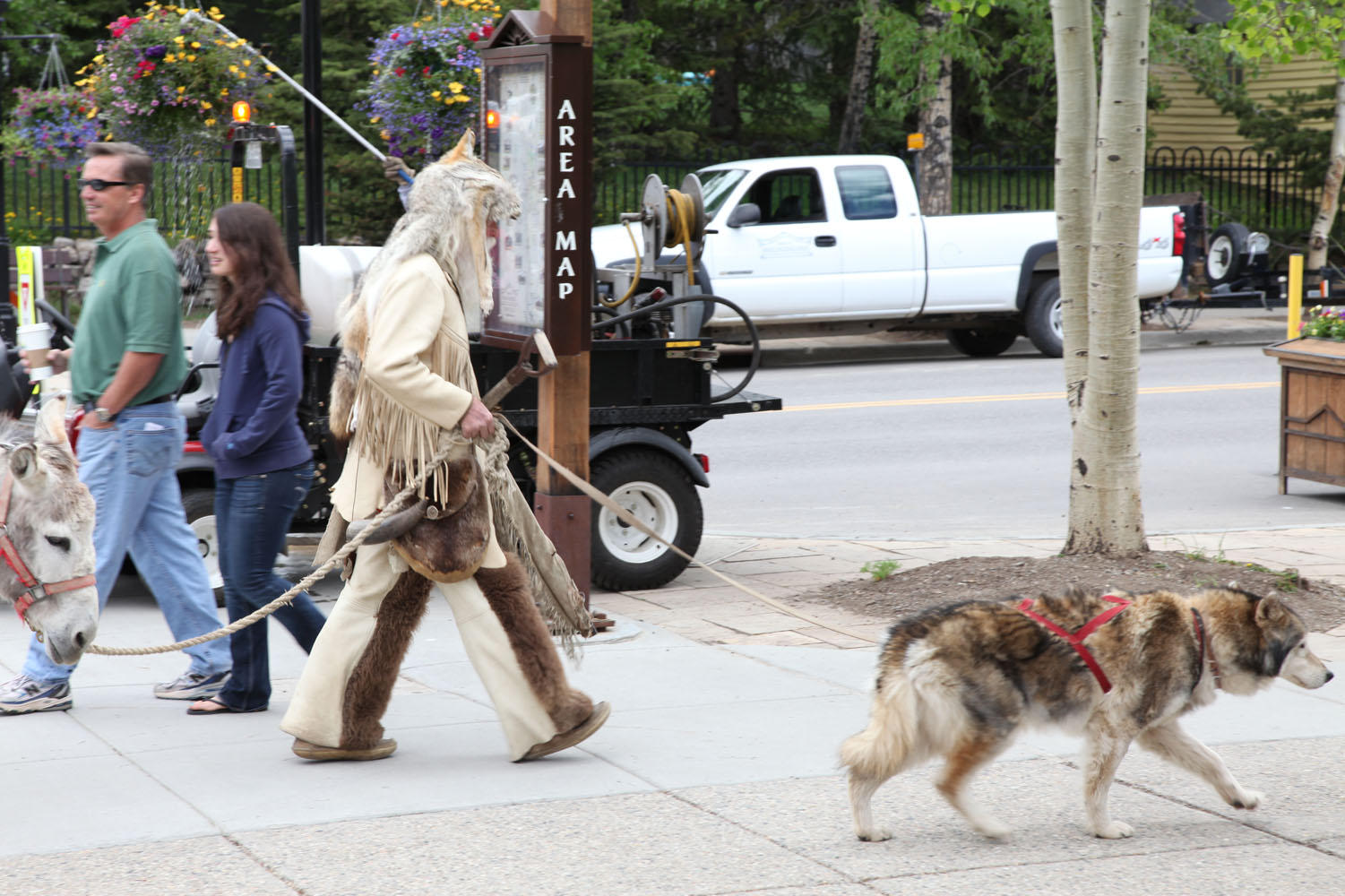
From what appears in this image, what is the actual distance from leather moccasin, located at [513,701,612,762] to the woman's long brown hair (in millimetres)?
1777

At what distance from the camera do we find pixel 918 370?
57.9 ft

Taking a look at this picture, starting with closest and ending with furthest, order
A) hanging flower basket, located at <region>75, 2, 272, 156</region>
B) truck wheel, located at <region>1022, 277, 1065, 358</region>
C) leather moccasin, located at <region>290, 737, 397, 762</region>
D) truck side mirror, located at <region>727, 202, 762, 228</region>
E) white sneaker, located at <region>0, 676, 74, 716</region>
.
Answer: leather moccasin, located at <region>290, 737, 397, 762</region>
white sneaker, located at <region>0, 676, 74, 716</region>
hanging flower basket, located at <region>75, 2, 272, 156</region>
truck side mirror, located at <region>727, 202, 762, 228</region>
truck wheel, located at <region>1022, 277, 1065, 358</region>

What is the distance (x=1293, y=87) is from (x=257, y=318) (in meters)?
28.5

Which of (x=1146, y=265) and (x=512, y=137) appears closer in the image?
(x=512, y=137)

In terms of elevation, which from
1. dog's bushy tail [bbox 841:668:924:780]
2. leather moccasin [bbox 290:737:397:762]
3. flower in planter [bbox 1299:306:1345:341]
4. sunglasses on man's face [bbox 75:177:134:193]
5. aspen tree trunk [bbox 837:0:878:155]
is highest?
aspen tree trunk [bbox 837:0:878:155]

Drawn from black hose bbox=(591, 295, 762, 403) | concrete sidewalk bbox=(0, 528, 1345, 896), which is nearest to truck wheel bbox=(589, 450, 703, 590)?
black hose bbox=(591, 295, 762, 403)

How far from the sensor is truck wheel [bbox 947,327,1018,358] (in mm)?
18938

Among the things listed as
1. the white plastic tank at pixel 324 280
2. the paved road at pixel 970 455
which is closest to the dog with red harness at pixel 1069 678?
the white plastic tank at pixel 324 280

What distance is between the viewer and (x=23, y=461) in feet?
13.8

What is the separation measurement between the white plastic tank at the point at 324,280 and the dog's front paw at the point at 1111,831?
4.51 meters

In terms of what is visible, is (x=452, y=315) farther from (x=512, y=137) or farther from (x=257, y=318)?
(x=512, y=137)

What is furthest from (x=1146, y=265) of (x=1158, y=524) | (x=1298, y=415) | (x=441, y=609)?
(x=441, y=609)

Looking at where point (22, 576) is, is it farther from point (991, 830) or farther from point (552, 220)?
point (552, 220)

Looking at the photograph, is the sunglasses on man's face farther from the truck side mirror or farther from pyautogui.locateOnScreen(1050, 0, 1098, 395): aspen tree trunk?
the truck side mirror
